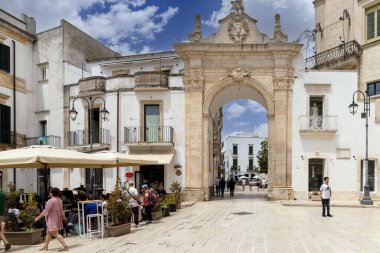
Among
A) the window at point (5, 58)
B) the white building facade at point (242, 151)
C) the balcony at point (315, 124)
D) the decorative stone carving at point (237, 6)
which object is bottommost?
the white building facade at point (242, 151)

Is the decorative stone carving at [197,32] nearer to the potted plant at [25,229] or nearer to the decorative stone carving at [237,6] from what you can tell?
the decorative stone carving at [237,6]

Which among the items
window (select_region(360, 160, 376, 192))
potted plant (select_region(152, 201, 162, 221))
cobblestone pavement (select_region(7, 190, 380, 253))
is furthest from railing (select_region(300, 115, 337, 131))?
potted plant (select_region(152, 201, 162, 221))

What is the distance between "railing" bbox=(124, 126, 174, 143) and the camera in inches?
1024

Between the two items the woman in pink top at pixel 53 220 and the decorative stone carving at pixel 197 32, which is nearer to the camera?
the woman in pink top at pixel 53 220

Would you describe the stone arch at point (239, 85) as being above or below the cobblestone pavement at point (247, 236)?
above

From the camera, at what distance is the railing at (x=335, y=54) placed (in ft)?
92.4

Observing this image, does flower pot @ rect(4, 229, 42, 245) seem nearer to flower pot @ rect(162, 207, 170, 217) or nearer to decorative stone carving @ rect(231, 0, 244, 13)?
flower pot @ rect(162, 207, 170, 217)

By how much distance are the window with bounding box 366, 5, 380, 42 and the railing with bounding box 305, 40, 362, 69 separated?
3.22 ft

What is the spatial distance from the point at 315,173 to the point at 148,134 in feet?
33.6

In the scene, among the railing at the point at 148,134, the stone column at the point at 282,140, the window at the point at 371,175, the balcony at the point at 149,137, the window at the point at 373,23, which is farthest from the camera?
the window at the point at 373,23

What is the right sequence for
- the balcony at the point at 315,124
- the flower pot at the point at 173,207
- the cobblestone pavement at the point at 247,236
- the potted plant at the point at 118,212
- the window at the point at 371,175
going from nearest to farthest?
the cobblestone pavement at the point at 247,236
the potted plant at the point at 118,212
the flower pot at the point at 173,207
the window at the point at 371,175
the balcony at the point at 315,124

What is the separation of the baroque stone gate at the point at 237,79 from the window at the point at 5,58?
1048 centimetres

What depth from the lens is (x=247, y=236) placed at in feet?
39.2

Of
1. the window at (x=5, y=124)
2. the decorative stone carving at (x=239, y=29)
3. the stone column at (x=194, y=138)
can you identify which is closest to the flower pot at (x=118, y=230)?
the stone column at (x=194, y=138)
